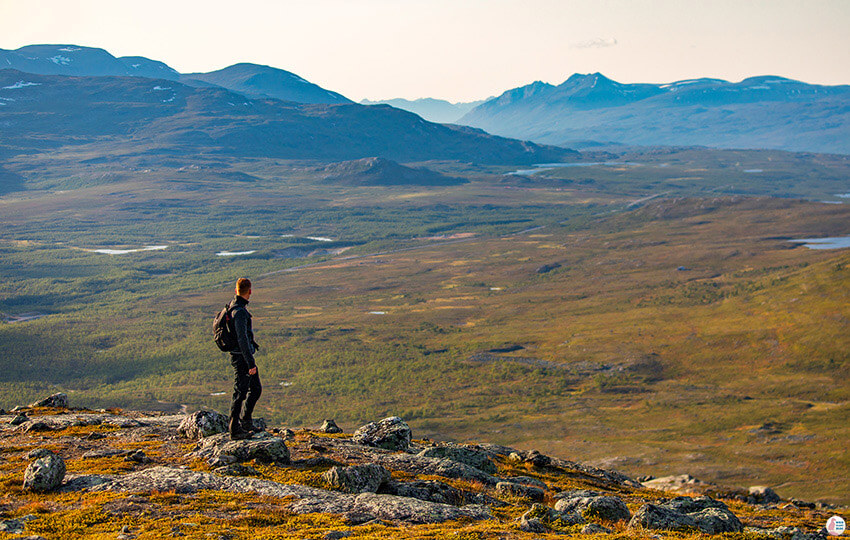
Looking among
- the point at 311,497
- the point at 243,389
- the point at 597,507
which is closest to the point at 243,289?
the point at 243,389

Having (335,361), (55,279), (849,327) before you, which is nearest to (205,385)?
(335,361)

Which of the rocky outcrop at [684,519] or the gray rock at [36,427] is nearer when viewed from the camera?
the rocky outcrop at [684,519]

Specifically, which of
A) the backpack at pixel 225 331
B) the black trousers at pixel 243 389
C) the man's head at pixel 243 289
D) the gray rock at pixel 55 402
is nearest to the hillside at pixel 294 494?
the black trousers at pixel 243 389

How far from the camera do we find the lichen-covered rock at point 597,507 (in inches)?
782

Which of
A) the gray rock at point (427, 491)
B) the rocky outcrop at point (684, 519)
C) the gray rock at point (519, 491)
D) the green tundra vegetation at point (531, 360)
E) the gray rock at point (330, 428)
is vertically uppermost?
the gray rock at point (427, 491)

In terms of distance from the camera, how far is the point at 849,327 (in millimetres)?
110312

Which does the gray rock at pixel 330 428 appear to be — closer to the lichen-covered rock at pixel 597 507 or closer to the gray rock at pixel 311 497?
the gray rock at pixel 311 497

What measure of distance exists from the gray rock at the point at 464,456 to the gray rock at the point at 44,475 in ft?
38.4

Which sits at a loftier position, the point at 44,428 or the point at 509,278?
the point at 44,428

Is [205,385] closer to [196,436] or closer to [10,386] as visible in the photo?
[10,386]

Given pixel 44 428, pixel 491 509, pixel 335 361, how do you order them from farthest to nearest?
pixel 335 361 → pixel 44 428 → pixel 491 509

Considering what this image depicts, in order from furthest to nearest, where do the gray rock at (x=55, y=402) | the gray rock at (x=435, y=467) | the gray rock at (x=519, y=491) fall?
the gray rock at (x=55, y=402) < the gray rock at (x=435, y=467) < the gray rock at (x=519, y=491)

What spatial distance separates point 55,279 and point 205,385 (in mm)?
110622

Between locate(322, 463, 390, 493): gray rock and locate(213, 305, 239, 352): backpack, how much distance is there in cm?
478
